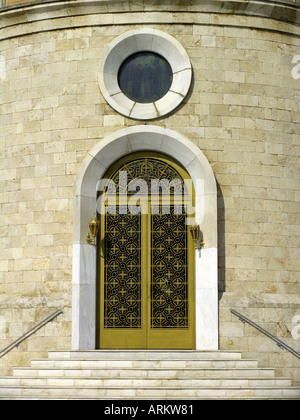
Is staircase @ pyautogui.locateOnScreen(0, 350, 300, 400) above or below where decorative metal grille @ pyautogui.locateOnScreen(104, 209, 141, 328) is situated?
below

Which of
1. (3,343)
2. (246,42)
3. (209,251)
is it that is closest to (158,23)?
(246,42)

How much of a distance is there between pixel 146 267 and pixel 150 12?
4.88m

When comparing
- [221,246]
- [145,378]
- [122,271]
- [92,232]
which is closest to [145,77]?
[92,232]

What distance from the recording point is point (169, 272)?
14539 mm

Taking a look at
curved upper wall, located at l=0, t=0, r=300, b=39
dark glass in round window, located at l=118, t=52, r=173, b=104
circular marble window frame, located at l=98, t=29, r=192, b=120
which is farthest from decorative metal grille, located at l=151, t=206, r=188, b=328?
curved upper wall, located at l=0, t=0, r=300, b=39

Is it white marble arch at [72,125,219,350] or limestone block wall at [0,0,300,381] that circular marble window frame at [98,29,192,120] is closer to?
limestone block wall at [0,0,300,381]

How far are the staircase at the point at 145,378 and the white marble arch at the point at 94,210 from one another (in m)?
0.75

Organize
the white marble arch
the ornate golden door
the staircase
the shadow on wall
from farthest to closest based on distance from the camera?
1. the ornate golden door
2. the shadow on wall
3. the white marble arch
4. the staircase

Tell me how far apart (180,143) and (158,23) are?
7.82 ft

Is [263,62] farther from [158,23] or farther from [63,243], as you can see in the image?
[63,243]

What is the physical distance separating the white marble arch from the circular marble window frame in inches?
15.2

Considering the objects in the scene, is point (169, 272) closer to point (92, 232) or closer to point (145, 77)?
point (92, 232)

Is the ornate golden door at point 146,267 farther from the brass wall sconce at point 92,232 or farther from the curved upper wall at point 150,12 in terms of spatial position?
the curved upper wall at point 150,12

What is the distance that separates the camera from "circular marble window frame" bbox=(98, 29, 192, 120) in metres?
14.6
